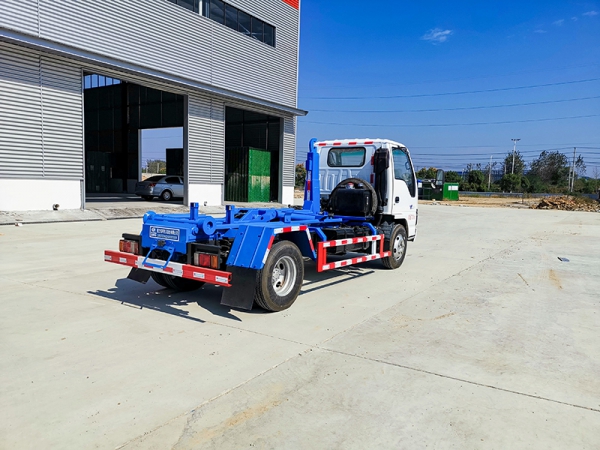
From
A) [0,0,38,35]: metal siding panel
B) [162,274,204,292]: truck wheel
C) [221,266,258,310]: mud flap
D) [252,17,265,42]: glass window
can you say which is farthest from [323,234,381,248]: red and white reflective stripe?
[252,17,265,42]: glass window

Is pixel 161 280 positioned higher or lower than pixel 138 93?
lower

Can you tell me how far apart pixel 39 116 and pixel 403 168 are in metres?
12.7

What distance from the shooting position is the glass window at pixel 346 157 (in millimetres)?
9203

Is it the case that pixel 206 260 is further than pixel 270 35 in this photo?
No

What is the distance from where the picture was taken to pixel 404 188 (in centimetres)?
941

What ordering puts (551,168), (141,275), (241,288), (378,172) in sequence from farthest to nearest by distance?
(551,168)
(378,172)
(141,275)
(241,288)

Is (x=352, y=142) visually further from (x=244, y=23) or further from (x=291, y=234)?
(x=244, y=23)

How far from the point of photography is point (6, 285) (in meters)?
7.09

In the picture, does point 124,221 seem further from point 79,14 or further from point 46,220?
point 79,14

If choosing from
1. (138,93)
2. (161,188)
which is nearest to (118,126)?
(138,93)

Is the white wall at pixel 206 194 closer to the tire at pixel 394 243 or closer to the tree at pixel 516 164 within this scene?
the tire at pixel 394 243

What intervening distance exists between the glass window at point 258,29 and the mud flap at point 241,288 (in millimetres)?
21759

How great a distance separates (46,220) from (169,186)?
11569 mm

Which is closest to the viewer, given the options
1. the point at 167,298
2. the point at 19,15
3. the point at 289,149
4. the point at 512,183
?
the point at 167,298
